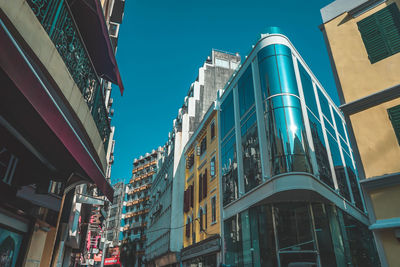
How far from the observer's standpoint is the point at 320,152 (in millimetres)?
16938

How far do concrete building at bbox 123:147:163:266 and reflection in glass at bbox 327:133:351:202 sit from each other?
42.3 meters

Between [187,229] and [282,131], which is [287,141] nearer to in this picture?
[282,131]

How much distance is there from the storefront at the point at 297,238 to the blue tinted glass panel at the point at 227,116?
7164mm

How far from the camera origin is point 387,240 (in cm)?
773

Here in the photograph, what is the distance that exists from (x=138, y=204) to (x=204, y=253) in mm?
47004

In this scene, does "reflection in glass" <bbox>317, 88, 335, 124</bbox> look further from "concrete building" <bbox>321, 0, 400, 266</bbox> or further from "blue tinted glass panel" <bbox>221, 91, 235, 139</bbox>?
"concrete building" <bbox>321, 0, 400, 266</bbox>

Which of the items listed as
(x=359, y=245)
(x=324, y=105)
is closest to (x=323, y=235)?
(x=359, y=245)

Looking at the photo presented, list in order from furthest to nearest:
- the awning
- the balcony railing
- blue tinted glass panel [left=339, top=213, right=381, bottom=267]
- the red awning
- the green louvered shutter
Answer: blue tinted glass panel [left=339, top=213, right=381, bottom=267] < the green louvered shutter < the awning < the balcony railing < the red awning

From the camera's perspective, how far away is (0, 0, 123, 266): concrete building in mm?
3205

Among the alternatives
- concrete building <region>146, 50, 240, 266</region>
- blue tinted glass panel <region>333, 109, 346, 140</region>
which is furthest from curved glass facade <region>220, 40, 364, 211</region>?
concrete building <region>146, 50, 240, 266</region>

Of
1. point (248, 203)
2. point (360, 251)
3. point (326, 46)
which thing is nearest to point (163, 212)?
point (248, 203)

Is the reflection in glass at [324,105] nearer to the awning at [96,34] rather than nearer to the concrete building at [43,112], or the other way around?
the awning at [96,34]

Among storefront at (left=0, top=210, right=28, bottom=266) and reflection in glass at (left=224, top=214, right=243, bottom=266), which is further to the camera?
reflection in glass at (left=224, top=214, right=243, bottom=266)

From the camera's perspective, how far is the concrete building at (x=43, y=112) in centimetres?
321
